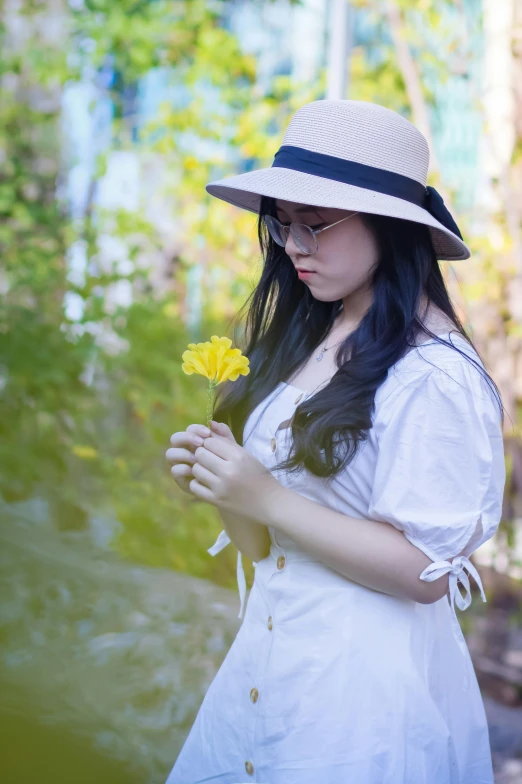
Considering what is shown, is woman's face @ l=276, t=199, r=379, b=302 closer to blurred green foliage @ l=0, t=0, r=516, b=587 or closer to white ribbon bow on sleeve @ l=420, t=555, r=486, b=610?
white ribbon bow on sleeve @ l=420, t=555, r=486, b=610

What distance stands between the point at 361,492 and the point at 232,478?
22cm

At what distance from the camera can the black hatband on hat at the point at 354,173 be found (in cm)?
139

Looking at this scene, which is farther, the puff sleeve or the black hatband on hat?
the black hatband on hat

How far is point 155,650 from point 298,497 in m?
1.89

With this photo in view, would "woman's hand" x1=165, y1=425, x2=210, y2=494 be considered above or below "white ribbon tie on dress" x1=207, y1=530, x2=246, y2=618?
above

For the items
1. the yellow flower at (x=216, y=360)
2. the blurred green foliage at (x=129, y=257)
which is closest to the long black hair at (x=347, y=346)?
the yellow flower at (x=216, y=360)

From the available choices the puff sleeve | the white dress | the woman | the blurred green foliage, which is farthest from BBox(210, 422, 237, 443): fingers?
the blurred green foliage

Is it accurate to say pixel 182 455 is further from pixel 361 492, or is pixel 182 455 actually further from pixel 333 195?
pixel 333 195

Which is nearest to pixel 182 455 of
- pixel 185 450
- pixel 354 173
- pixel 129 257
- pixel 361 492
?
pixel 185 450

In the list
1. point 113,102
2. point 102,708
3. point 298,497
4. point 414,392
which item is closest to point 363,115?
point 414,392

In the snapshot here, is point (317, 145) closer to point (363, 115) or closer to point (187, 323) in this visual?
point (363, 115)

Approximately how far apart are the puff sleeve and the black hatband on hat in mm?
307

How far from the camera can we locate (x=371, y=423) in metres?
1.33

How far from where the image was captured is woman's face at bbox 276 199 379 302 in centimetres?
142
